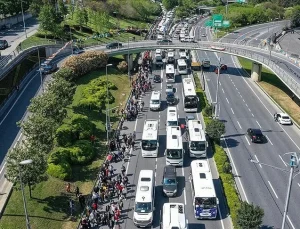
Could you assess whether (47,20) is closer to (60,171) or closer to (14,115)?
(14,115)

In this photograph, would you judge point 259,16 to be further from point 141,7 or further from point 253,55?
point 253,55

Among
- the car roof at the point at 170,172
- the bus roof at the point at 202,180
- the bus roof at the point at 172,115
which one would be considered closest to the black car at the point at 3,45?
the bus roof at the point at 172,115

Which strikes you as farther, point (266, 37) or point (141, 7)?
point (141, 7)

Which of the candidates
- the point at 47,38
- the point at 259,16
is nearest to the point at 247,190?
the point at 47,38

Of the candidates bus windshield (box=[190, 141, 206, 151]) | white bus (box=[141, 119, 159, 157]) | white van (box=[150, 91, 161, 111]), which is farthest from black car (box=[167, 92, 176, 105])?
bus windshield (box=[190, 141, 206, 151])

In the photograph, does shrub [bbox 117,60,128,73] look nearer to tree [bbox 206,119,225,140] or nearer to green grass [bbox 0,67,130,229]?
green grass [bbox 0,67,130,229]

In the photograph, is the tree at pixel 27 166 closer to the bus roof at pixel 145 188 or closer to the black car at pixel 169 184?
the bus roof at pixel 145 188
